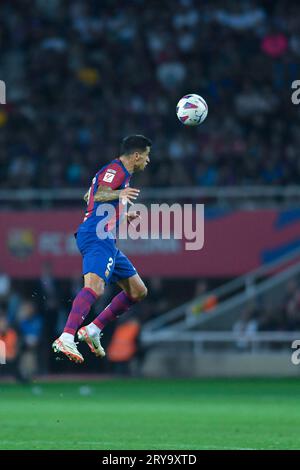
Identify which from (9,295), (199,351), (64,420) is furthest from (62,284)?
(64,420)

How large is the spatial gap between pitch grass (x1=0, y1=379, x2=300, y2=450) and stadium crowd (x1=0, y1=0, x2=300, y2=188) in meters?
4.38

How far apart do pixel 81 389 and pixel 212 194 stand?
4.74 meters

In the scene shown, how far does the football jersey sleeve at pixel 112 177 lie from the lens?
1230 cm

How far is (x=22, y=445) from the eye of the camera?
1156 cm

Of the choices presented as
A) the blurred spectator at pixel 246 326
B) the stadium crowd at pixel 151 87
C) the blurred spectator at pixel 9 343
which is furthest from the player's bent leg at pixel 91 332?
the stadium crowd at pixel 151 87

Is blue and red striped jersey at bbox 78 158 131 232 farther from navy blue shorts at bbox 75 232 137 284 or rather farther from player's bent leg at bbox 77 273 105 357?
player's bent leg at bbox 77 273 105 357

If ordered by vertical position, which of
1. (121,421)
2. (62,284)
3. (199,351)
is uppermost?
(62,284)

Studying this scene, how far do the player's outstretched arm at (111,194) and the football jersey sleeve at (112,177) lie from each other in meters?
0.05

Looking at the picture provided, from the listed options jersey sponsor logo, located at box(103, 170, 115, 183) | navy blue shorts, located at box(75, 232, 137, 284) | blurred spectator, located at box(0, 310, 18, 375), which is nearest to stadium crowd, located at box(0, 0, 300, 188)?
blurred spectator, located at box(0, 310, 18, 375)

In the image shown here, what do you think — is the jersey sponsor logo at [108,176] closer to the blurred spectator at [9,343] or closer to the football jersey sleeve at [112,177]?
the football jersey sleeve at [112,177]

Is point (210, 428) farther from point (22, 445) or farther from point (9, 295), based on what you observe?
point (9, 295)

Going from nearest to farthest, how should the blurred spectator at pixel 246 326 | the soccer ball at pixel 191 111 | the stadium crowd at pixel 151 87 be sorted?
the soccer ball at pixel 191 111 < the blurred spectator at pixel 246 326 < the stadium crowd at pixel 151 87

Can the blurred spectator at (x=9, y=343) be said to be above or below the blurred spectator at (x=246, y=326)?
below

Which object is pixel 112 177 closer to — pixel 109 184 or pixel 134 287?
pixel 109 184
